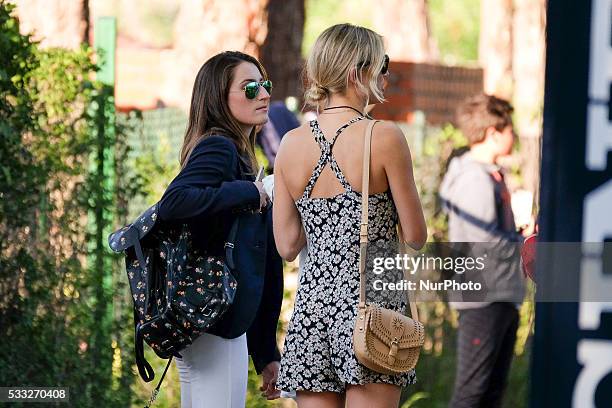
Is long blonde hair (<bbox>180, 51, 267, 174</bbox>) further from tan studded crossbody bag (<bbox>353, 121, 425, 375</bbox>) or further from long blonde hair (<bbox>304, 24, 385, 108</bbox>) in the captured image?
tan studded crossbody bag (<bbox>353, 121, 425, 375</bbox>)

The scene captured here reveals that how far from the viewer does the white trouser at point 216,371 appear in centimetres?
434

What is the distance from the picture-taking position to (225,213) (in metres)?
4.38

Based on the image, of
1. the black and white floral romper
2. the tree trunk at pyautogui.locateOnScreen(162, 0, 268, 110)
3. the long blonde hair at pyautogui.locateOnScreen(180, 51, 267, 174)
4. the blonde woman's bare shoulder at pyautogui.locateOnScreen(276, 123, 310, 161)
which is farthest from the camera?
the tree trunk at pyautogui.locateOnScreen(162, 0, 268, 110)

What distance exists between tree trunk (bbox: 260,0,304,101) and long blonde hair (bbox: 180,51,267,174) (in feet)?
22.0

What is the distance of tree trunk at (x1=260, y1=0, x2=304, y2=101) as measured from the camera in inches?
454

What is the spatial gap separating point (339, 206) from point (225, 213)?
700 mm

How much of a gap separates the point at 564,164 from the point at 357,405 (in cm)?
101

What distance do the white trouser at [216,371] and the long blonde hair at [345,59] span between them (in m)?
1.02

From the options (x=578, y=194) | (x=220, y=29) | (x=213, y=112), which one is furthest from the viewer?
(x=220, y=29)

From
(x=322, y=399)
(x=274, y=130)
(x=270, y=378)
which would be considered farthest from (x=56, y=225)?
(x=322, y=399)

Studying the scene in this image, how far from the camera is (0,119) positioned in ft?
21.1

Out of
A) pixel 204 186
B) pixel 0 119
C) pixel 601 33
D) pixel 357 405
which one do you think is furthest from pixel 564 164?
pixel 0 119

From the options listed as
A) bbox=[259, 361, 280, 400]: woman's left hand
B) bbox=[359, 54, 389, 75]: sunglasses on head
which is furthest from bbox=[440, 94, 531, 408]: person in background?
bbox=[359, 54, 389, 75]: sunglasses on head

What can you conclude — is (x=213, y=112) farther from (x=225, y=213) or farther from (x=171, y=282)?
(x=171, y=282)
